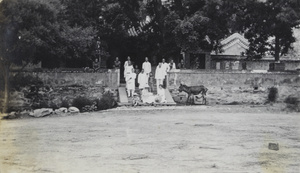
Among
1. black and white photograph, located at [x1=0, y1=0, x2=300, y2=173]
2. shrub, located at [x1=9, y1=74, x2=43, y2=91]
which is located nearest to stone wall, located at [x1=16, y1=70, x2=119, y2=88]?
black and white photograph, located at [x1=0, y1=0, x2=300, y2=173]

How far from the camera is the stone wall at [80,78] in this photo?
24578 millimetres

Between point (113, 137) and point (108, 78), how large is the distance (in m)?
11.7

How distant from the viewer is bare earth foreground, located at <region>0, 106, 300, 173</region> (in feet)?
32.0

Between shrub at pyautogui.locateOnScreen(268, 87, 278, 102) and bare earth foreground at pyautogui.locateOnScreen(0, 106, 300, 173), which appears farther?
shrub at pyautogui.locateOnScreen(268, 87, 278, 102)

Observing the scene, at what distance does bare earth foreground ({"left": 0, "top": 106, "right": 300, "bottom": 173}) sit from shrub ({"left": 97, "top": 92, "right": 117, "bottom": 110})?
4.15 m

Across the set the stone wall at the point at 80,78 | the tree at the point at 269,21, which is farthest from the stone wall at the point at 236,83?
the stone wall at the point at 80,78

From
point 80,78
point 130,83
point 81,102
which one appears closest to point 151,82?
point 130,83

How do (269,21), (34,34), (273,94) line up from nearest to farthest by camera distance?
(34,34) < (273,94) < (269,21)

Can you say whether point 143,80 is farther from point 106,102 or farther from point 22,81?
point 22,81

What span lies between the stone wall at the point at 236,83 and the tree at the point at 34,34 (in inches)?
229

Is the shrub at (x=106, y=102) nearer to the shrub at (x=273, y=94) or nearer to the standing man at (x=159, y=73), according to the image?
the standing man at (x=159, y=73)

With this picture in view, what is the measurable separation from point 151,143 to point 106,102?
12.3m

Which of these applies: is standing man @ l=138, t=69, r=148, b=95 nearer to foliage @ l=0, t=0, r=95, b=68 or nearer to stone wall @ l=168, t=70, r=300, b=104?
stone wall @ l=168, t=70, r=300, b=104

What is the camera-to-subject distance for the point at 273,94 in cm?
2677
